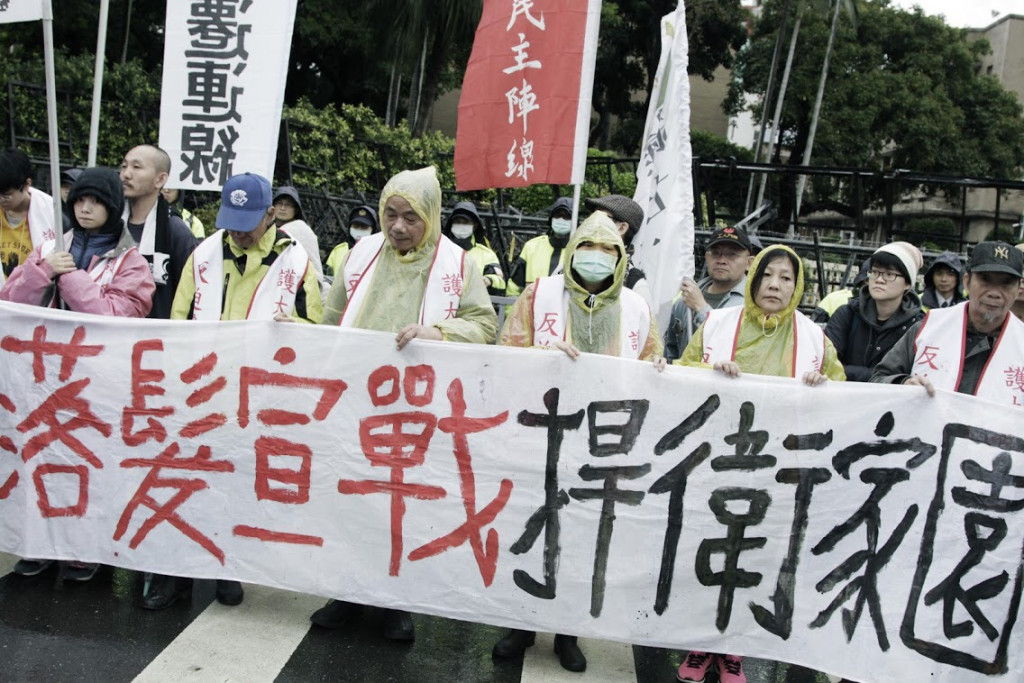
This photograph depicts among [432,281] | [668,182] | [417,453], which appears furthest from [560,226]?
[417,453]

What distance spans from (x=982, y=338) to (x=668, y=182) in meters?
2.08

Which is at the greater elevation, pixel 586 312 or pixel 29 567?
pixel 586 312

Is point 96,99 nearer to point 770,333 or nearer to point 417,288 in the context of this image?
point 417,288

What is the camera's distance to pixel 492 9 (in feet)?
18.1

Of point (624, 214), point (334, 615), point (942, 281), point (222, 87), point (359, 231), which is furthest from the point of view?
point (359, 231)

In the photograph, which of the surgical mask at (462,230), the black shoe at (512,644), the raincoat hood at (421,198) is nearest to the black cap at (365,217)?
the surgical mask at (462,230)

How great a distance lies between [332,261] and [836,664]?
20.0ft

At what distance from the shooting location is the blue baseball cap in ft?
14.7

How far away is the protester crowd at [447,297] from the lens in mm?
4113

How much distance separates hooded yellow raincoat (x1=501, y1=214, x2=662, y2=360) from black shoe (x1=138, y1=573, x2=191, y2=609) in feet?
5.89

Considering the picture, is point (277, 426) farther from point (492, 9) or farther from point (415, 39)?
point (415, 39)

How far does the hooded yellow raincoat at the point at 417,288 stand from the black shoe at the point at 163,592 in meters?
1.36

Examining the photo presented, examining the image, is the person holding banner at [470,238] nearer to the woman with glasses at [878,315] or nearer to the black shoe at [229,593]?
the woman with glasses at [878,315]

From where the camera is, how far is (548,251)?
23.7 feet
